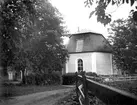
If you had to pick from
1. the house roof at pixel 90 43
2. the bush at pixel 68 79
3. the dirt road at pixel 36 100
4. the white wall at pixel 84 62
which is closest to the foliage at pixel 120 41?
the house roof at pixel 90 43

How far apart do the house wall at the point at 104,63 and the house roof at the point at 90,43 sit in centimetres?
71

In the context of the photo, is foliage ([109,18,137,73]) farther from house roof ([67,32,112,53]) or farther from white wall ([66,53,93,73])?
white wall ([66,53,93,73])

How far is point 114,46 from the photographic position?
971 inches

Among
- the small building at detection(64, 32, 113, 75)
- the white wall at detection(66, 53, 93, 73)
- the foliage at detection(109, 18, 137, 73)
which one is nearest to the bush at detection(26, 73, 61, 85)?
the small building at detection(64, 32, 113, 75)

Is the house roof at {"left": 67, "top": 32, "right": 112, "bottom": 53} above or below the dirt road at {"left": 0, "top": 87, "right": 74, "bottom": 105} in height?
above

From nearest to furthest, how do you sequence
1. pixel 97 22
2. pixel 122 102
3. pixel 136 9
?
pixel 122 102
pixel 136 9
pixel 97 22

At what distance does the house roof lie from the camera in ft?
86.1

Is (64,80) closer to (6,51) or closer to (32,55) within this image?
(32,55)

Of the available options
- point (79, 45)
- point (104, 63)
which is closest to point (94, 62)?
point (104, 63)

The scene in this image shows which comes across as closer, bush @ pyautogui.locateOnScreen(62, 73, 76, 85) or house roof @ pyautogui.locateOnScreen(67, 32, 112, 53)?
bush @ pyautogui.locateOnScreen(62, 73, 76, 85)

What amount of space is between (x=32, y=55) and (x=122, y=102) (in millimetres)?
19410

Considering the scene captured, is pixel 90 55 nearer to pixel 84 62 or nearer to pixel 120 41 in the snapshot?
pixel 84 62

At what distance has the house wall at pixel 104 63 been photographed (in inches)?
1025

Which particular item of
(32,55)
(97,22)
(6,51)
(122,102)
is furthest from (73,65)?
(122,102)
